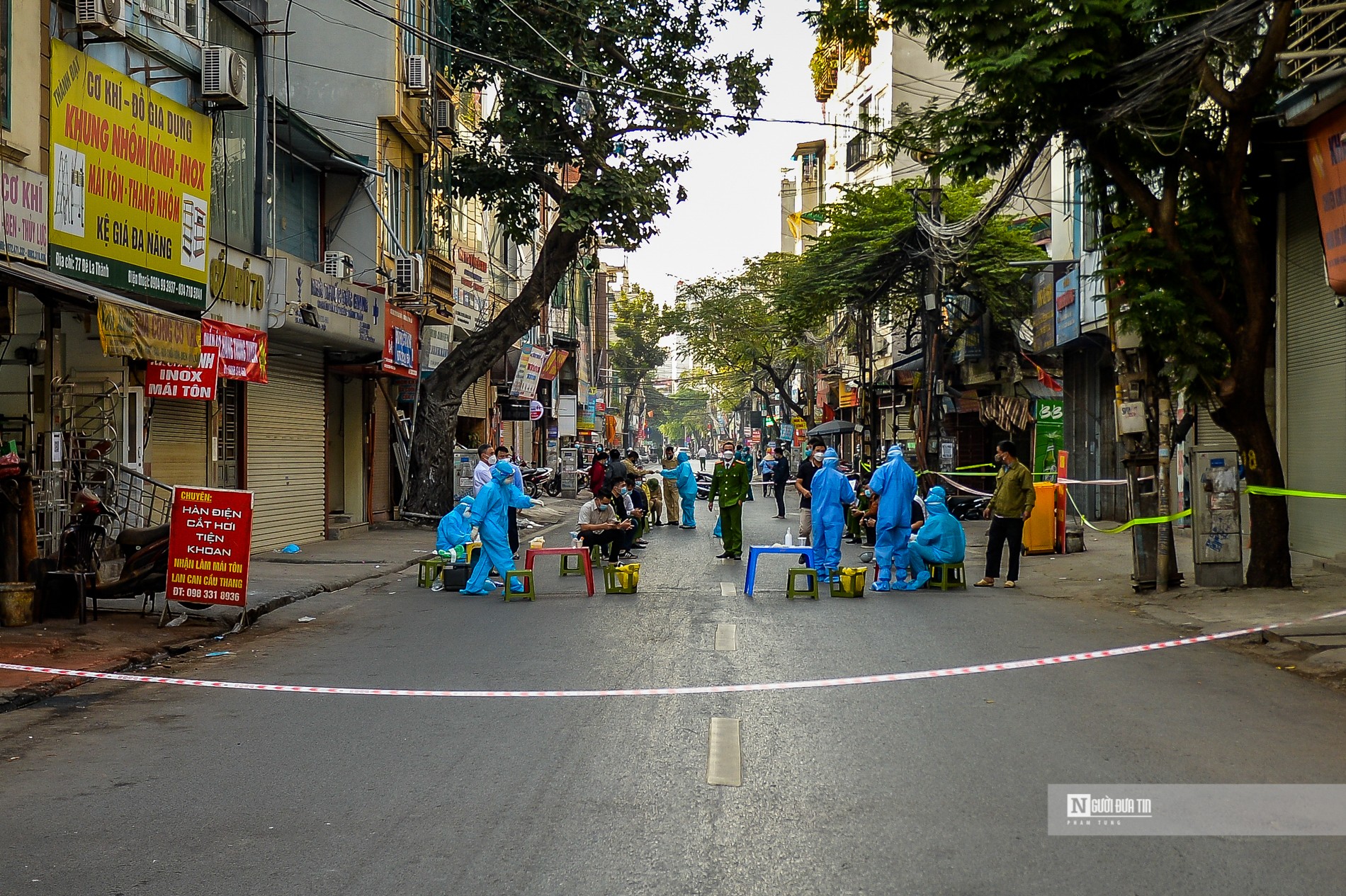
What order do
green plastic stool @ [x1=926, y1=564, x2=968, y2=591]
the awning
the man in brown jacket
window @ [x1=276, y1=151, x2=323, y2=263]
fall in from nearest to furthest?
the awning < green plastic stool @ [x1=926, y1=564, x2=968, y2=591] < the man in brown jacket < window @ [x1=276, y1=151, x2=323, y2=263]

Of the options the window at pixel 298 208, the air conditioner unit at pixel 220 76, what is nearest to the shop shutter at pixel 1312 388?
the air conditioner unit at pixel 220 76

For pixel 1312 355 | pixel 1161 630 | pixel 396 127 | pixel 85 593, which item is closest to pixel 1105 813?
pixel 1161 630

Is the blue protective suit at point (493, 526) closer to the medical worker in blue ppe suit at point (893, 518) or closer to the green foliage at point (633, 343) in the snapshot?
the medical worker in blue ppe suit at point (893, 518)

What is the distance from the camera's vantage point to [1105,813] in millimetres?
5195

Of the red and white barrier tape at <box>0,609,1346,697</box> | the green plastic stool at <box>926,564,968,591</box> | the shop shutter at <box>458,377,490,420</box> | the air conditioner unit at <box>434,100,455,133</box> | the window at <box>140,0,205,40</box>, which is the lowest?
the red and white barrier tape at <box>0,609,1346,697</box>

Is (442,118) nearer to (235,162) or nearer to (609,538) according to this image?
(235,162)

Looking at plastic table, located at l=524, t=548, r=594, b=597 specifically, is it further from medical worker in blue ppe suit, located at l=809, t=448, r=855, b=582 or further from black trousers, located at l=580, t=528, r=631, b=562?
medical worker in blue ppe suit, located at l=809, t=448, r=855, b=582

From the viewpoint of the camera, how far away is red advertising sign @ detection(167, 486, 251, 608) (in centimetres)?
1141

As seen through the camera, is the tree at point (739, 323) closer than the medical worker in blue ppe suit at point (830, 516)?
No

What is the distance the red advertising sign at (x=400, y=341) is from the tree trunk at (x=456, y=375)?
0.70 metres

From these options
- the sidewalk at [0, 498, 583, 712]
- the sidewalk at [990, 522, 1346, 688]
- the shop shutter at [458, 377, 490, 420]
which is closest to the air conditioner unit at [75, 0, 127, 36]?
the sidewalk at [0, 498, 583, 712]

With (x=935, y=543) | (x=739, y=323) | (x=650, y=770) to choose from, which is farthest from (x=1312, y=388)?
(x=739, y=323)

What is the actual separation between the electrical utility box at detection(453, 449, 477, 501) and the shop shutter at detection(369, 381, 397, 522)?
156 cm

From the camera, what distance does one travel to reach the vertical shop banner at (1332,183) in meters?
12.3
